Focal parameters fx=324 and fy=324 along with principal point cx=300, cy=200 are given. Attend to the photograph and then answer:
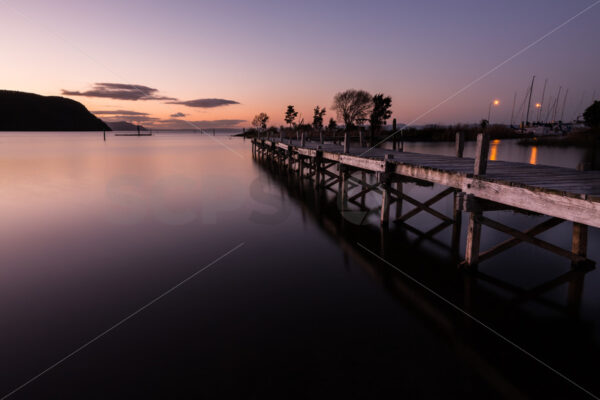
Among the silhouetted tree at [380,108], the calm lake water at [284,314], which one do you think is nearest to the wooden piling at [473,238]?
the calm lake water at [284,314]

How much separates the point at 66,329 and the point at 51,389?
1.79 meters

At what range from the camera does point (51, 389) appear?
490 cm

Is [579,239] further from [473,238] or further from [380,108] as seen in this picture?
[380,108]

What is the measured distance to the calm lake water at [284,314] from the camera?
499 centimetres

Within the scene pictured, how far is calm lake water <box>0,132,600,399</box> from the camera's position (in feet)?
16.4

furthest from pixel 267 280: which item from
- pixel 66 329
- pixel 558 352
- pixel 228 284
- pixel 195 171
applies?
pixel 195 171

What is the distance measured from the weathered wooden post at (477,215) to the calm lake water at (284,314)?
60 centimetres

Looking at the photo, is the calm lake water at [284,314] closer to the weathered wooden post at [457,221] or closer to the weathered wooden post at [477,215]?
the weathered wooden post at [457,221]

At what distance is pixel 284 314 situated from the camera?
22.7 ft

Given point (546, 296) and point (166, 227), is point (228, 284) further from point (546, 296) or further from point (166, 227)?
point (546, 296)

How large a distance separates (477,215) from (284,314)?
4.98 metres

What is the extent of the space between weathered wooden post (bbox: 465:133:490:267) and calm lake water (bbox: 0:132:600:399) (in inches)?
23.8

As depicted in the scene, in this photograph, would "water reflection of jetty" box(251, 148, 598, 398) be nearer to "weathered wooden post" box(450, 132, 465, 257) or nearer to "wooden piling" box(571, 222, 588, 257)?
"weathered wooden post" box(450, 132, 465, 257)

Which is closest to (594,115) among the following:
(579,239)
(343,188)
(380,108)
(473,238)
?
(380,108)
